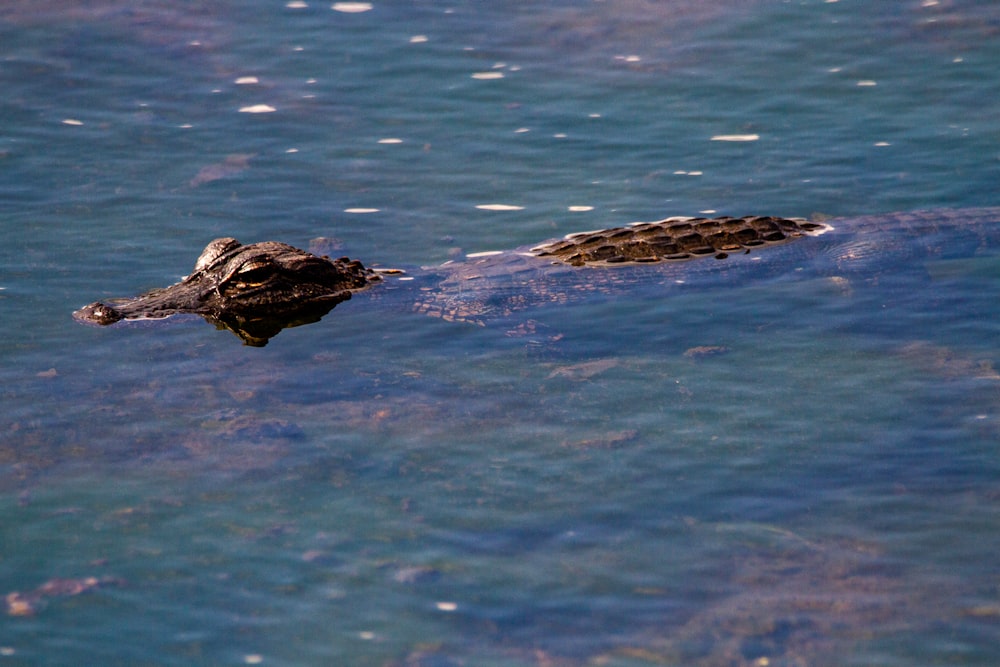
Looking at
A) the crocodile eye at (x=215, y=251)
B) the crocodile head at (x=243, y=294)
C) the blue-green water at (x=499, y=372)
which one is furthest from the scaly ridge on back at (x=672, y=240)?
the crocodile eye at (x=215, y=251)

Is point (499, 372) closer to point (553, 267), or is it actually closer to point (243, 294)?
point (553, 267)

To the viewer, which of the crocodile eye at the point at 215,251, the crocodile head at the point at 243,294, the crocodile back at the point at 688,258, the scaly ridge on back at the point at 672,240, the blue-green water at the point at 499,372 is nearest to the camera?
the blue-green water at the point at 499,372

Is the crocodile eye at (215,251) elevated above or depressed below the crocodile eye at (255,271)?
above

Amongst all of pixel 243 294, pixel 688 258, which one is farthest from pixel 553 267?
pixel 243 294

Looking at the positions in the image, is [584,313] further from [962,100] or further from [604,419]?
[962,100]

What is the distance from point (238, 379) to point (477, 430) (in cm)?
195

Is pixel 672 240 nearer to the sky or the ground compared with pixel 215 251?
nearer to the ground

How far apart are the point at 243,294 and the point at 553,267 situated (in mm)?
2583

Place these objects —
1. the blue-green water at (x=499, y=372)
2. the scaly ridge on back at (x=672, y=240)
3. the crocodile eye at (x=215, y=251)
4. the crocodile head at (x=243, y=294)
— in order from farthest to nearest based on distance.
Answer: the scaly ridge on back at (x=672, y=240)
the crocodile eye at (x=215, y=251)
the crocodile head at (x=243, y=294)
the blue-green water at (x=499, y=372)

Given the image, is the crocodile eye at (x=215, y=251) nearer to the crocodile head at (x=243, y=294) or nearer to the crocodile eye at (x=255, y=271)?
the crocodile head at (x=243, y=294)

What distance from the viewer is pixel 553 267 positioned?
1003 centimetres

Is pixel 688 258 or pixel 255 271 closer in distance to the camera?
pixel 255 271

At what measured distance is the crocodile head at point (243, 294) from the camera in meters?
9.45

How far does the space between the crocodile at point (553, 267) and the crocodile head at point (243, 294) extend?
0.01 m
